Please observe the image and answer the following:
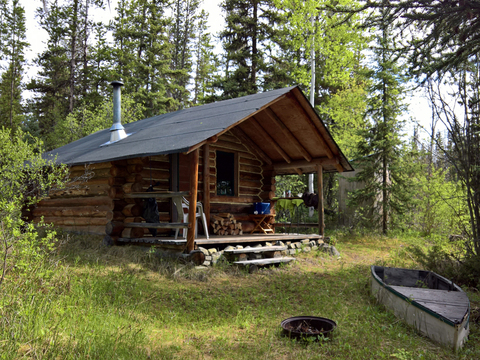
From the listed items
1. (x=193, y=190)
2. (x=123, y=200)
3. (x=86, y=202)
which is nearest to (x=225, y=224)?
(x=123, y=200)

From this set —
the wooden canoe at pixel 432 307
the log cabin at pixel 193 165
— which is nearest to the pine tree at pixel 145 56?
the log cabin at pixel 193 165

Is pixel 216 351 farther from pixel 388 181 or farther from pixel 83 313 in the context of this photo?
pixel 388 181

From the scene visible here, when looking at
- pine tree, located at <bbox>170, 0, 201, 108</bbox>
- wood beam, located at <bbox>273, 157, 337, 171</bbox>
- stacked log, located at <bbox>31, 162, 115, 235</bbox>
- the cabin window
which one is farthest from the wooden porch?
pine tree, located at <bbox>170, 0, 201, 108</bbox>

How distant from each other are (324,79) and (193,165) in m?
18.6

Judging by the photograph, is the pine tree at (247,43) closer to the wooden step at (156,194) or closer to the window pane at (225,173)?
the window pane at (225,173)

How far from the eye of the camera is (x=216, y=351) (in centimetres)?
421

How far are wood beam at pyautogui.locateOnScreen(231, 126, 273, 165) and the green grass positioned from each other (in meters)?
5.15

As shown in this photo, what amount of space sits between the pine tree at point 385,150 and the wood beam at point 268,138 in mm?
4205

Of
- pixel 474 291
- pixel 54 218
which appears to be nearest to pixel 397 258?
pixel 474 291

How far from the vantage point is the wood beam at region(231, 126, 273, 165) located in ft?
39.3

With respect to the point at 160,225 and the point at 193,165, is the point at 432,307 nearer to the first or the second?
the point at 193,165

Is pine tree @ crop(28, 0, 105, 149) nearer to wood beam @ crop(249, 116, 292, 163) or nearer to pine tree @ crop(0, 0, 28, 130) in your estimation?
pine tree @ crop(0, 0, 28, 130)

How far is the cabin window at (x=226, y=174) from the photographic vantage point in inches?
465

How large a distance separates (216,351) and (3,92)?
1424 inches
